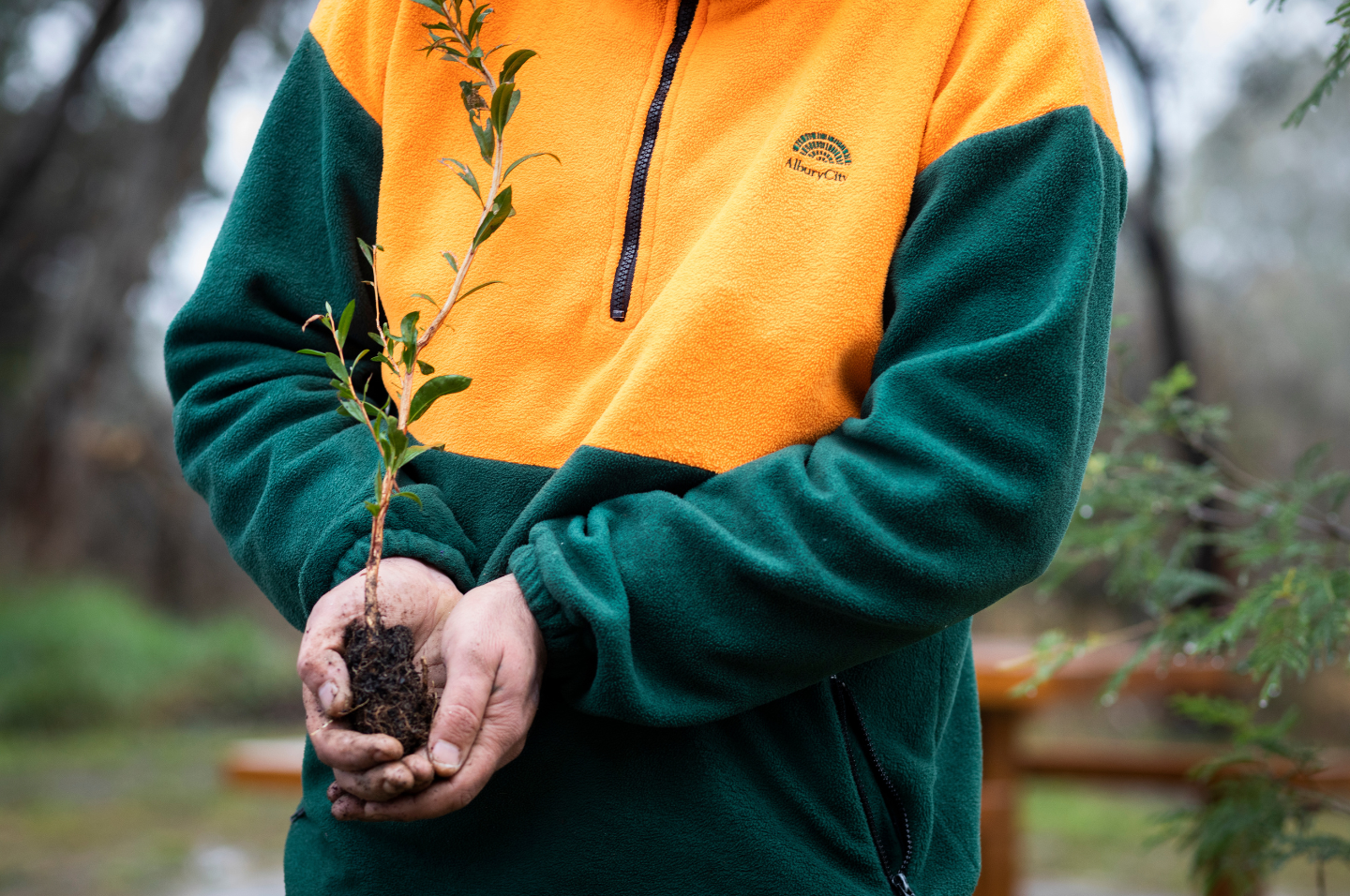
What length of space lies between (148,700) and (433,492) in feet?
23.5

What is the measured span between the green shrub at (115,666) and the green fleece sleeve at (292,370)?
21.5ft

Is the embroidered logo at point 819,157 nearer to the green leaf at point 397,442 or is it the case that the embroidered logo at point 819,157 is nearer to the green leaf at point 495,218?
the green leaf at point 495,218

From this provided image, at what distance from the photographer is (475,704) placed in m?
0.83

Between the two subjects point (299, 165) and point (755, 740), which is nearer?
point (755, 740)

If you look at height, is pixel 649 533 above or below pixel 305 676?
above

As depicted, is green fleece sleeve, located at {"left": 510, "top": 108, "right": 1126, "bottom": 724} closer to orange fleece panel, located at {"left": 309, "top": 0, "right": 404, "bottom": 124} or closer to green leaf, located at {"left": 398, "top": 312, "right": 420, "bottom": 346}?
green leaf, located at {"left": 398, "top": 312, "right": 420, "bottom": 346}

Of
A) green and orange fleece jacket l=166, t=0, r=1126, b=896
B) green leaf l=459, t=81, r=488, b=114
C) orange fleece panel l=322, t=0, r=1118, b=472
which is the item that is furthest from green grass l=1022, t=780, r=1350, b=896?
green leaf l=459, t=81, r=488, b=114

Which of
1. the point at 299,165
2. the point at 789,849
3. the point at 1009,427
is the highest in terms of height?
the point at 299,165

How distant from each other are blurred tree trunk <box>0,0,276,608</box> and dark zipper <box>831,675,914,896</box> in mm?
6805

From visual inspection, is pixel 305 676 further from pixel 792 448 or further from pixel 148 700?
pixel 148 700

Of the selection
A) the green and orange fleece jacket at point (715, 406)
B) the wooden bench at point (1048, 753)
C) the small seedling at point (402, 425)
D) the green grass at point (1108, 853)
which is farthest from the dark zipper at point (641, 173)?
the green grass at point (1108, 853)

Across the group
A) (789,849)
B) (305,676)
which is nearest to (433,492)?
(305,676)

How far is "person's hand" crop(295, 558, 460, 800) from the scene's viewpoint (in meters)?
0.79

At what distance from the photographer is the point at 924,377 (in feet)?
3.03
